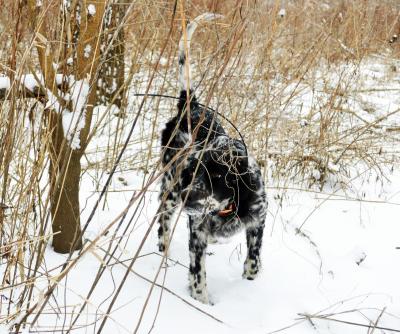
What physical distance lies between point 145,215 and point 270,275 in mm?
1008

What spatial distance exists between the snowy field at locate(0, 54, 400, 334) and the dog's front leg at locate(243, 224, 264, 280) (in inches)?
2.2

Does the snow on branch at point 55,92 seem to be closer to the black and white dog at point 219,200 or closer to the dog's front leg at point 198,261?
the black and white dog at point 219,200

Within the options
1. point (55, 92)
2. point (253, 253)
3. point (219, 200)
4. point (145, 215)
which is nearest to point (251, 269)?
point (253, 253)

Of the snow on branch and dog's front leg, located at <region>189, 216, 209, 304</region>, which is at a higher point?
the snow on branch

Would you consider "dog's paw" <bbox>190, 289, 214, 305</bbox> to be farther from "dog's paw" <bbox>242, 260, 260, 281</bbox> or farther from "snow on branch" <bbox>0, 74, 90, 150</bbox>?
"snow on branch" <bbox>0, 74, 90, 150</bbox>

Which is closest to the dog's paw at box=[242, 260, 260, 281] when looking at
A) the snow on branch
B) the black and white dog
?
the black and white dog

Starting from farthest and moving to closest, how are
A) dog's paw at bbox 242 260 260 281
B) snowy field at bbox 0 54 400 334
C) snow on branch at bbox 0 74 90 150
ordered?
dog's paw at bbox 242 260 260 281 < snowy field at bbox 0 54 400 334 < snow on branch at bbox 0 74 90 150

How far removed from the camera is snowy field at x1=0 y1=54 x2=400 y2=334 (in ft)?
6.36

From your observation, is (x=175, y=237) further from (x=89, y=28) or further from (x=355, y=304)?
(x=89, y=28)

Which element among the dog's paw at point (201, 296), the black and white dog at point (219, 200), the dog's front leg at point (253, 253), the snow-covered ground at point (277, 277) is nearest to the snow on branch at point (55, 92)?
the snow-covered ground at point (277, 277)

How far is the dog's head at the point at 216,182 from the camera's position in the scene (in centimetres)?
228

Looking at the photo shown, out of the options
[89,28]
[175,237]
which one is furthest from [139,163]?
[89,28]

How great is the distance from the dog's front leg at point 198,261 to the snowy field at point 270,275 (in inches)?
2.6

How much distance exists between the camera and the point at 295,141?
3764mm
